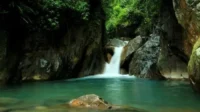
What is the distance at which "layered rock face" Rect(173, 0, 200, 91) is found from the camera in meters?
11.7

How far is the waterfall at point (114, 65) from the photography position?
28.4 metres

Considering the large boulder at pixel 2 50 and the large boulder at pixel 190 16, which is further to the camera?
the large boulder at pixel 2 50

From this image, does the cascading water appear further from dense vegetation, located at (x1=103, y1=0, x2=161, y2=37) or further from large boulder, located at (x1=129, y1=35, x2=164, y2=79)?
dense vegetation, located at (x1=103, y1=0, x2=161, y2=37)

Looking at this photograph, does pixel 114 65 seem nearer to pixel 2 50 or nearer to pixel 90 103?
pixel 2 50

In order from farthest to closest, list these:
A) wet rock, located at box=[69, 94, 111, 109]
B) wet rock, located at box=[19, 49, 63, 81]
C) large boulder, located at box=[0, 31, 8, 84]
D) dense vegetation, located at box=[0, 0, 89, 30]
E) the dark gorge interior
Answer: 1. wet rock, located at box=[19, 49, 63, 81]
2. dense vegetation, located at box=[0, 0, 89, 30]
3. large boulder, located at box=[0, 31, 8, 84]
4. the dark gorge interior
5. wet rock, located at box=[69, 94, 111, 109]

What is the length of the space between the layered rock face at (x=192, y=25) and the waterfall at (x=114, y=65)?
11.7 meters

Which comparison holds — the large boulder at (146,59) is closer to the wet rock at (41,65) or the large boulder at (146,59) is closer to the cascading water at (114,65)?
the cascading water at (114,65)

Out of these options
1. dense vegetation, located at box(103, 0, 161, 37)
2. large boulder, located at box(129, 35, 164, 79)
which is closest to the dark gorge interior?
large boulder, located at box(129, 35, 164, 79)

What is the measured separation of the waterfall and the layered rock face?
1171cm

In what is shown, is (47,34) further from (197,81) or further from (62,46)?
(197,81)

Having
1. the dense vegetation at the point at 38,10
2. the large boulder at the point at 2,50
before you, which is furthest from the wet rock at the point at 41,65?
the large boulder at the point at 2,50

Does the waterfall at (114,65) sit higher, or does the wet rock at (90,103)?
the waterfall at (114,65)

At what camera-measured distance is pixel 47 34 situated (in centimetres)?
2161

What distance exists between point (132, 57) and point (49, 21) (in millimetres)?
9904
